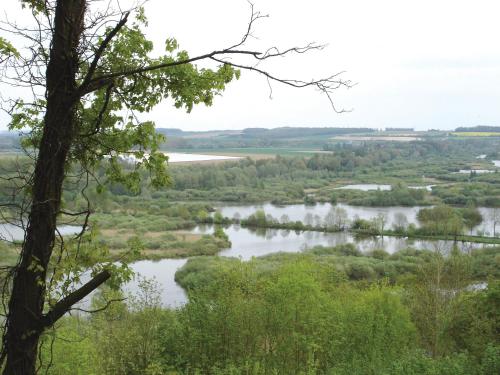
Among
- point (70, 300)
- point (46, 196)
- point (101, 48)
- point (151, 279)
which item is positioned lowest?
point (151, 279)

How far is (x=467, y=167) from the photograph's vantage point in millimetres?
87500

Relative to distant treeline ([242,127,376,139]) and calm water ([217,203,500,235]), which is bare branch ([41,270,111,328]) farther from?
distant treeline ([242,127,376,139])

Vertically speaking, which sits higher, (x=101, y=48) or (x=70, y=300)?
(x=101, y=48)

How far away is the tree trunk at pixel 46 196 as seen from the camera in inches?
102

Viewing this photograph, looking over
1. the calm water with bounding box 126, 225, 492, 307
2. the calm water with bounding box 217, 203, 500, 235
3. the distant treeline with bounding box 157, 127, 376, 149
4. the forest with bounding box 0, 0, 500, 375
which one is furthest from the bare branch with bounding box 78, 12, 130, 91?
the distant treeline with bounding box 157, 127, 376, 149

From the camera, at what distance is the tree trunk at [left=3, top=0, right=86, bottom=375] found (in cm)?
260

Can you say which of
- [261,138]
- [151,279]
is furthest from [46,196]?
[261,138]

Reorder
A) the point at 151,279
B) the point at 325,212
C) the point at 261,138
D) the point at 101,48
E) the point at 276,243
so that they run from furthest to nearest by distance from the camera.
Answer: the point at 261,138 → the point at 325,212 → the point at 276,243 → the point at 151,279 → the point at 101,48

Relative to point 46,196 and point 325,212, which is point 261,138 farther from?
point 46,196

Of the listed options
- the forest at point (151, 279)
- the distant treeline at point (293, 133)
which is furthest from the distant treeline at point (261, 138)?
the forest at point (151, 279)

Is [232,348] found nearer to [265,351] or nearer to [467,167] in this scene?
[265,351]

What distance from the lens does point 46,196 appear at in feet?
8.79

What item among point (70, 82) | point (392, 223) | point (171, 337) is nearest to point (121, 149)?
point (70, 82)

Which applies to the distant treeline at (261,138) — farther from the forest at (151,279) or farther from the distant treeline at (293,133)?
the forest at (151,279)
